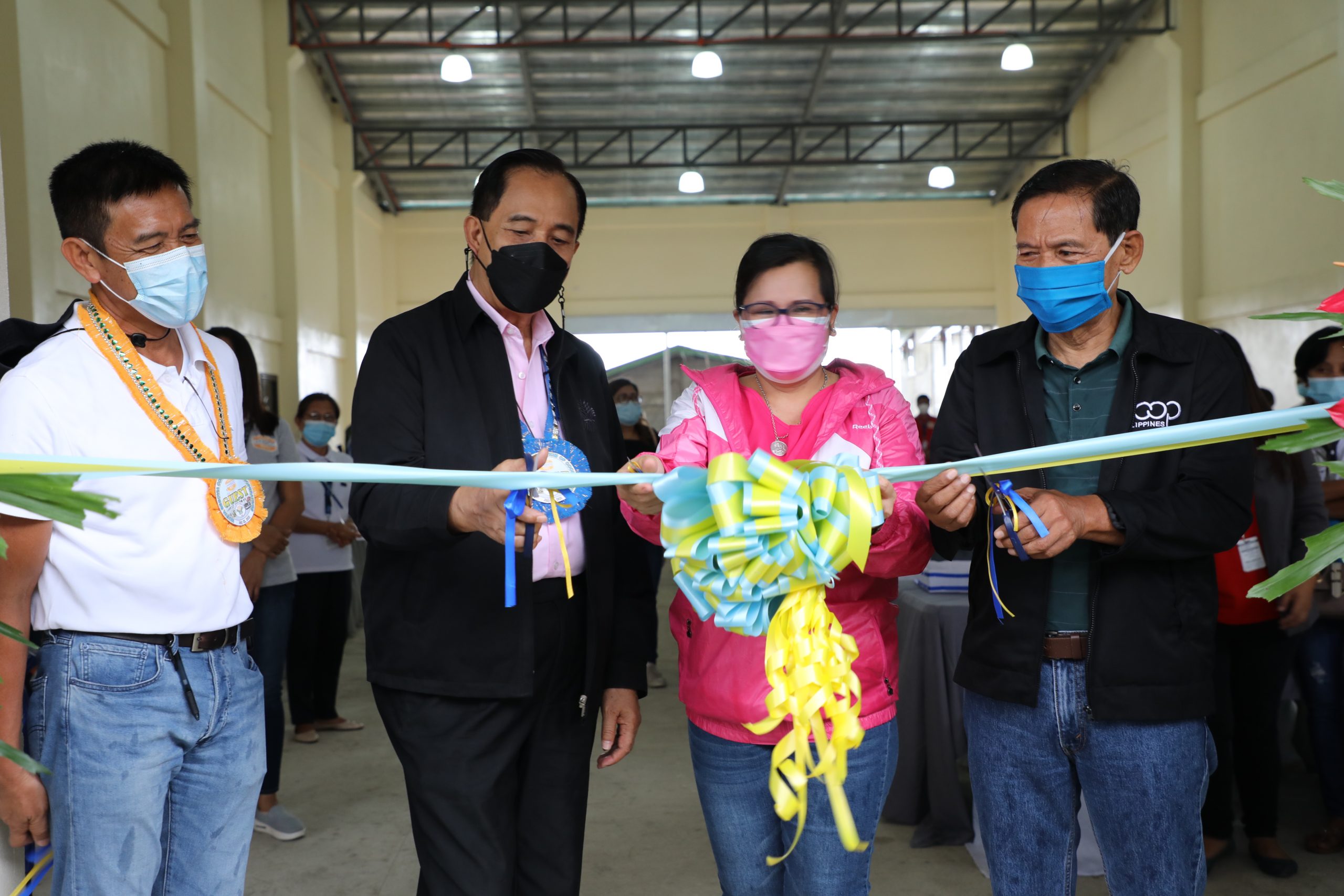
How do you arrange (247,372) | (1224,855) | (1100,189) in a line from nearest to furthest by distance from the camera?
(1100,189) → (247,372) → (1224,855)

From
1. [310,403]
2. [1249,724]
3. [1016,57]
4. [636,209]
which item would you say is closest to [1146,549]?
[1249,724]

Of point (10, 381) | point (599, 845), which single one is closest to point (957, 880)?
point (599, 845)

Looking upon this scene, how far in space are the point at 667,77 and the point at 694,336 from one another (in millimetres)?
4617

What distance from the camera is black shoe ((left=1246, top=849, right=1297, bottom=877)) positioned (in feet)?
10.2

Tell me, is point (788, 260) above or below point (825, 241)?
below

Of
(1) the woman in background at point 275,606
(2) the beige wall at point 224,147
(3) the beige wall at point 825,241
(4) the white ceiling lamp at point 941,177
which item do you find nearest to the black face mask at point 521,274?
(1) the woman in background at point 275,606

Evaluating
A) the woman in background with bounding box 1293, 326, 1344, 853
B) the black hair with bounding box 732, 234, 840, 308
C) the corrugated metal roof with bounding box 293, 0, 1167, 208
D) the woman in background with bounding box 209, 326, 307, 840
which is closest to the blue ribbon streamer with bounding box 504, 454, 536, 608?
the black hair with bounding box 732, 234, 840, 308

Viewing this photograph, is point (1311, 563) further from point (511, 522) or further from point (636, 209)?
point (636, 209)

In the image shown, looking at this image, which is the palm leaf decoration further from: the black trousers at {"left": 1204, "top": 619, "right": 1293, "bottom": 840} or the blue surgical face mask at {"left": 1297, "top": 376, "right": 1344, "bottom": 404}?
the blue surgical face mask at {"left": 1297, "top": 376, "right": 1344, "bottom": 404}

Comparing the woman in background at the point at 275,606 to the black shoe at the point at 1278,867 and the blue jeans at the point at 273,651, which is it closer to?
the blue jeans at the point at 273,651

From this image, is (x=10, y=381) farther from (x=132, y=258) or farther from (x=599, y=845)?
(x=599, y=845)

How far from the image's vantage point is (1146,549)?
4.96 ft

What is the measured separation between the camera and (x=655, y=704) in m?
5.37

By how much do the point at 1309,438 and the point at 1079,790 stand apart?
0.80 m
